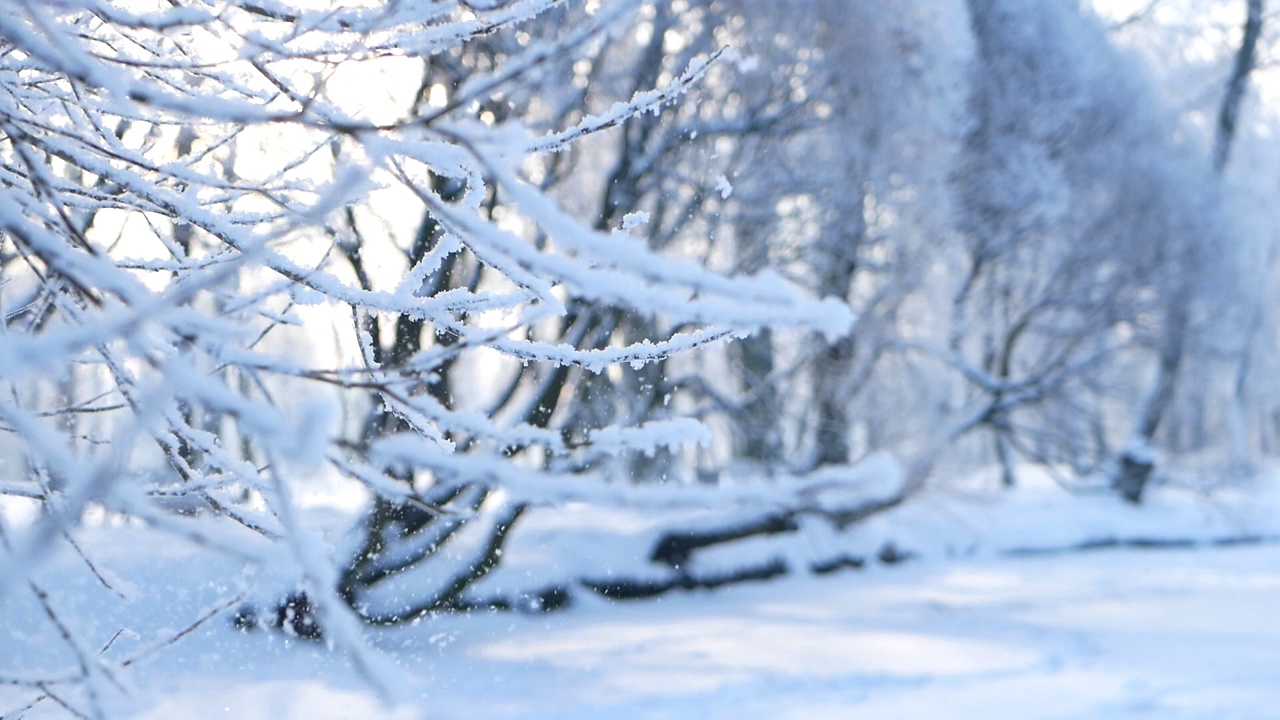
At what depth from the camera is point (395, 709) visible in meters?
1.14

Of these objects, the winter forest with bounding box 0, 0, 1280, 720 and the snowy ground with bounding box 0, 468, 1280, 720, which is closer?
the winter forest with bounding box 0, 0, 1280, 720

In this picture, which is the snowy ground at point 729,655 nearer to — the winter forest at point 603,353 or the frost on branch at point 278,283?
the winter forest at point 603,353

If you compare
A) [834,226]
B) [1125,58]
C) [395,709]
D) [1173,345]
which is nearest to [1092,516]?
[1173,345]

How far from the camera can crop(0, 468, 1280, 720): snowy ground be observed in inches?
197

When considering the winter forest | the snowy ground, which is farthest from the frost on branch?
the snowy ground

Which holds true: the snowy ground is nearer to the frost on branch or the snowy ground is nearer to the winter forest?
the winter forest

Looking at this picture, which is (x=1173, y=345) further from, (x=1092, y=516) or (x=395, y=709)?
(x=395, y=709)

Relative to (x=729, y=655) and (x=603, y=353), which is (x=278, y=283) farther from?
(x=729, y=655)

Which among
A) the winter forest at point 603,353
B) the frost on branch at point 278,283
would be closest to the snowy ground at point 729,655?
the winter forest at point 603,353

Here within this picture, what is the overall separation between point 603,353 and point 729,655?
16.1 ft

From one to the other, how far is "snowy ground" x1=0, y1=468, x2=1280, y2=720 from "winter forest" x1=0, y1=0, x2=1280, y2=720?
0.12 ft

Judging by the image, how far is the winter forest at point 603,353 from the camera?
4.02 feet

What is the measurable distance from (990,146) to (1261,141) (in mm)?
14736

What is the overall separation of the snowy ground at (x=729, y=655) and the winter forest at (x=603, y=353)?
4cm
